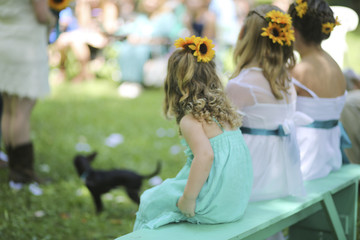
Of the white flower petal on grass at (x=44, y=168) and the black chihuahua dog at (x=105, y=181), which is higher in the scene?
the black chihuahua dog at (x=105, y=181)

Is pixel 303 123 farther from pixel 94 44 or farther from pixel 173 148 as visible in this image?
pixel 94 44

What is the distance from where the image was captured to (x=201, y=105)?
1.95m

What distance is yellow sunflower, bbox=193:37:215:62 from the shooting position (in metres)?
1.98

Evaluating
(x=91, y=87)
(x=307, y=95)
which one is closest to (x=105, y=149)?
(x=307, y=95)

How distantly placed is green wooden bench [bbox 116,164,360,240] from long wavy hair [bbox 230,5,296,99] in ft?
1.91

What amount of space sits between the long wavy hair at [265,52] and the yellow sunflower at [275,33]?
0.07 m

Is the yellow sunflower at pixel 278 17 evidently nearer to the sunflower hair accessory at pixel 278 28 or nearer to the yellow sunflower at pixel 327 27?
the sunflower hair accessory at pixel 278 28

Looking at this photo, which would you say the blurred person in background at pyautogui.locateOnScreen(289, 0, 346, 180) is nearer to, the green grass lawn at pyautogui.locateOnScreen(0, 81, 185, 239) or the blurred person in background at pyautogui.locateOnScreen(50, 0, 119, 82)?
the green grass lawn at pyautogui.locateOnScreen(0, 81, 185, 239)

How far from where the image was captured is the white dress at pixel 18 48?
347 centimetres

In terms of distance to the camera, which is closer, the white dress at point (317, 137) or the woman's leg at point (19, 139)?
the white dress at point (317, 137)

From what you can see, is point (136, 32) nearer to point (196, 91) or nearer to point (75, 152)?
point (75, 152)

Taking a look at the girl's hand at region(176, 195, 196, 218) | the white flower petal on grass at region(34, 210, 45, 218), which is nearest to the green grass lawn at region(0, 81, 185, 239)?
the white flower petal on grass at region(34, 210, 45, 218)

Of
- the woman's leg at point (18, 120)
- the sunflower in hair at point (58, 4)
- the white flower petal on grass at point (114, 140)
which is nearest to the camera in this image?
the woman's leg at point (18, 120)

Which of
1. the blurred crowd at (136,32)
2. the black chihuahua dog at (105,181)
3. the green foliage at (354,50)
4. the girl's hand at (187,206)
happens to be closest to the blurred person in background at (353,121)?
the black chihuahua dog at (105,181)
